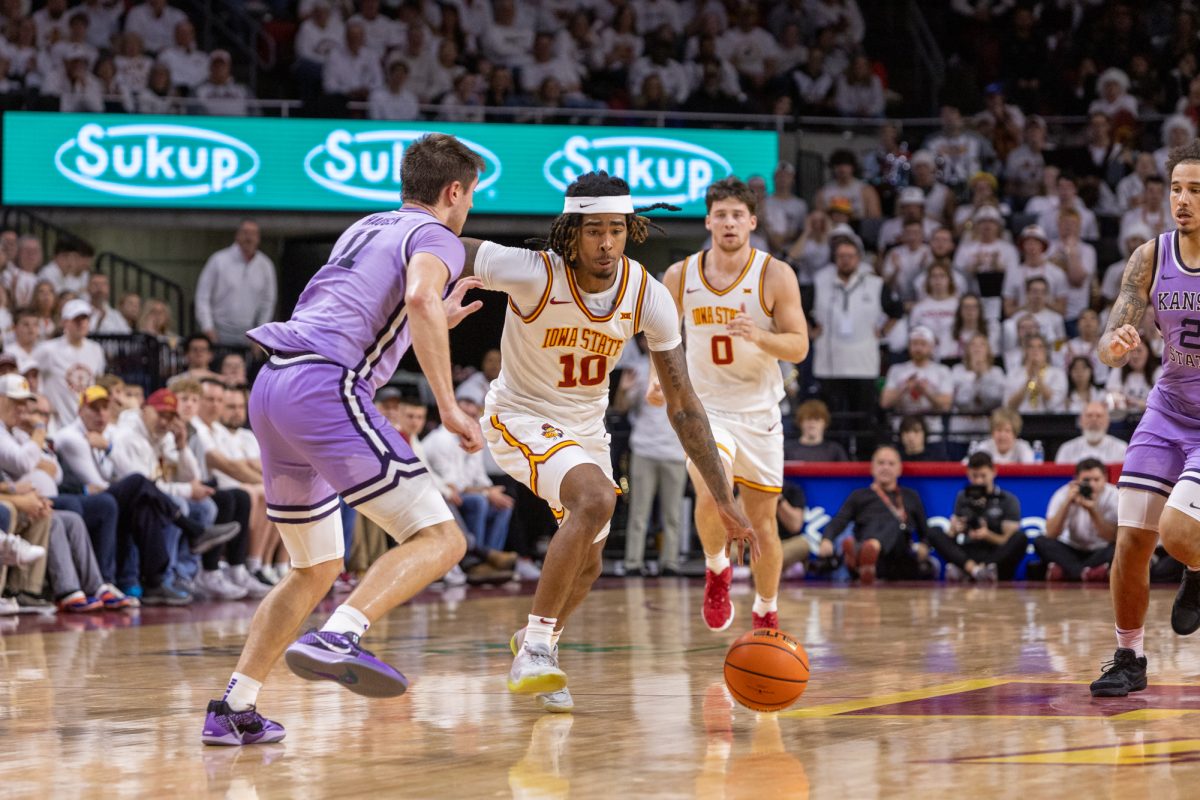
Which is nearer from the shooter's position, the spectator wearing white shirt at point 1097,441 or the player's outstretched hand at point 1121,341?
the player's outstretched hand at point 1121,341

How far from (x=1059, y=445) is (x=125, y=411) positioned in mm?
8471

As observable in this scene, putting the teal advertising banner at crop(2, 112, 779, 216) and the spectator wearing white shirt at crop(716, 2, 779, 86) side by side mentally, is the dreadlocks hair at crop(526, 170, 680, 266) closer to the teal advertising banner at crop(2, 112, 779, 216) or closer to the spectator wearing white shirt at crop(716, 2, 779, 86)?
the teal advertising banner at crop(2, 112, 779, 216)

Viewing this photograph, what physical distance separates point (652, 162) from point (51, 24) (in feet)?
22.1

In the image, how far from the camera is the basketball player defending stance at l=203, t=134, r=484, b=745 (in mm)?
5434

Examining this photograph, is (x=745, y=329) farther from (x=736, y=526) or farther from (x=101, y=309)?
(x=101, y=309)

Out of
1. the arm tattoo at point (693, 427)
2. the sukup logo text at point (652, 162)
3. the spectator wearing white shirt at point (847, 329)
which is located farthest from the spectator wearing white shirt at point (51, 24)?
the arm tattoo at point (693, 427)

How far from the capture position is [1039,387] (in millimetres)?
15586

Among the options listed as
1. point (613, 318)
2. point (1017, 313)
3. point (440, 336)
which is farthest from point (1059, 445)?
point (440, 336)

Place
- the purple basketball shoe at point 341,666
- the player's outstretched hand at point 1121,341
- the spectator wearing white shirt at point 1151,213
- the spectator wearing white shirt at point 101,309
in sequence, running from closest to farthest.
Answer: the purple basketball shoe at point 341,666, the player's outstretched hand at point 1121,341, the spectator wearing white shirt at point 101,309, the spectator wearing white shirt at point 1151,213

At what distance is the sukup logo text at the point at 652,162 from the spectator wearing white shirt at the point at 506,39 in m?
2.13

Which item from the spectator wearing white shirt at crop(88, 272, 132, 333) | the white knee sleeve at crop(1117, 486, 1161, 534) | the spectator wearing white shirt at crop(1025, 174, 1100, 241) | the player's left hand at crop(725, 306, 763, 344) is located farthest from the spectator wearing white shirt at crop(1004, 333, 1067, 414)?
the white knee sleeve at crop(1117, 486, 1161, 534)

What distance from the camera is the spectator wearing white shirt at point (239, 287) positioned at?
16.7m

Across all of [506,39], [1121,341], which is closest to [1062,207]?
[506,39]

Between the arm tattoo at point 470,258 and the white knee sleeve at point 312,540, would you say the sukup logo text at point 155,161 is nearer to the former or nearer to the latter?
the arm tattoo at point 470,258
